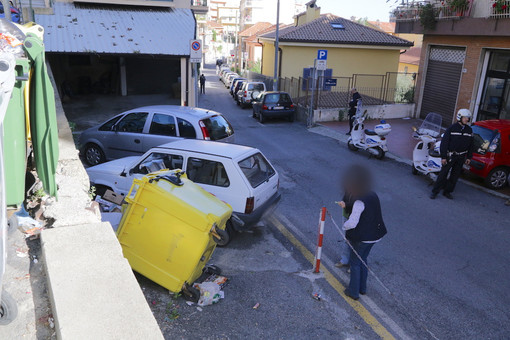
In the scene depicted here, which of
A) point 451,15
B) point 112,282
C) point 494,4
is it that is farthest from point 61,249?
point 451,15

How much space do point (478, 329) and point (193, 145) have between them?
5.03m

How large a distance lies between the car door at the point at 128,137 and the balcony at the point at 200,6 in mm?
11160

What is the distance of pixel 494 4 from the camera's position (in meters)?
14.3

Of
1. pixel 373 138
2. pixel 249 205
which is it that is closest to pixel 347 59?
pixel 373 138

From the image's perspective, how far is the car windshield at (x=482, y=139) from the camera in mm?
10632

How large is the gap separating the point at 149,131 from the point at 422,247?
21.5 ft

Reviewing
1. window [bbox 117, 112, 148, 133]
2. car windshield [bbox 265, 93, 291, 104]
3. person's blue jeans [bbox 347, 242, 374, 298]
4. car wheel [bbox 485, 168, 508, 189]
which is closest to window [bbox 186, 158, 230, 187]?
person's blue jeans [bbox 347, 242, 374, 298]

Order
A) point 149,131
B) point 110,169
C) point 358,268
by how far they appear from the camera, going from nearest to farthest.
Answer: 1. point 358,268
2. point 110,169
3. point 149,131

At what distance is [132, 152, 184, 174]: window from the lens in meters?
7.32

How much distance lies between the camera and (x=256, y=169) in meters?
7.37

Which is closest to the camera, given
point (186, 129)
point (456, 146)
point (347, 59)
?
point (456, 146)

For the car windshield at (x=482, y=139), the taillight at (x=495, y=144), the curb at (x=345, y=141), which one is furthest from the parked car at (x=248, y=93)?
the taillight at (x=495, y=144)

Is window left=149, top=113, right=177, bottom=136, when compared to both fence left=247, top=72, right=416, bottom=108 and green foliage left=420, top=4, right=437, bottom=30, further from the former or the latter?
green foliage left=420, top=4, right=437, bottom=30

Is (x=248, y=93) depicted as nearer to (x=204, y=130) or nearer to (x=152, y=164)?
(x=204, y=130)
